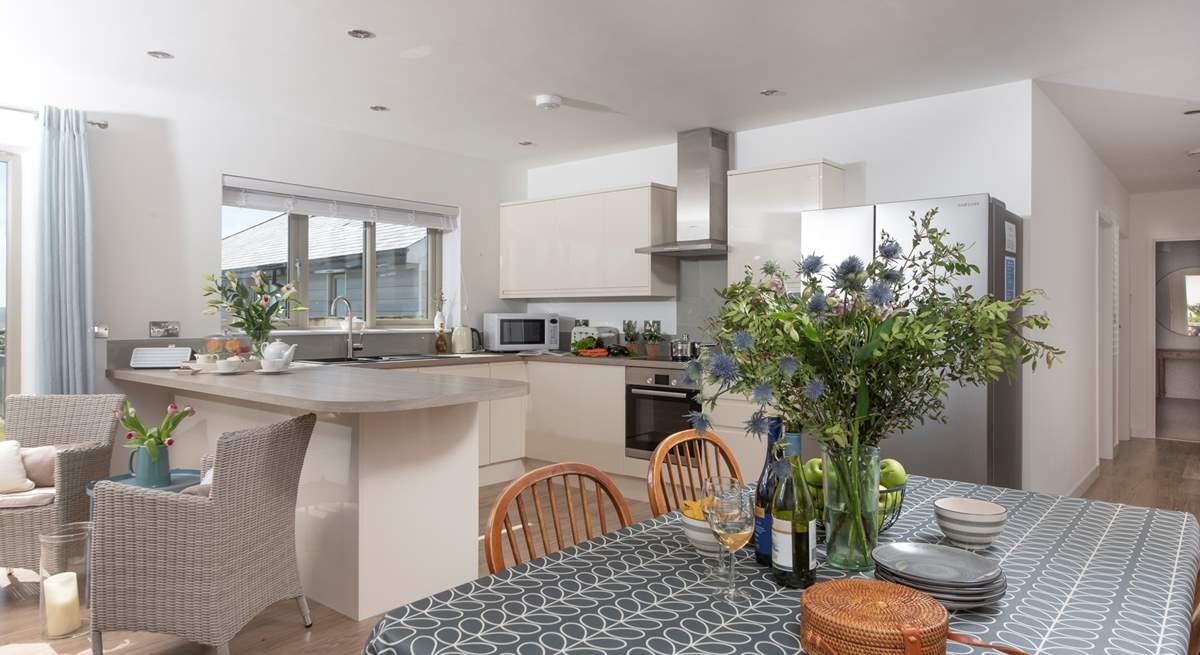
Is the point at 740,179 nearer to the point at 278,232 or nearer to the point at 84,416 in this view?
the point at 278,232

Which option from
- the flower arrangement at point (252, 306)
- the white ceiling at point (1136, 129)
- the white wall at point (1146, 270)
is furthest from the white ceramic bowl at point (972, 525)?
the white wall at point (1146, 270)

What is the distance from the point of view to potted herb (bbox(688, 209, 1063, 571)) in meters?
1.21

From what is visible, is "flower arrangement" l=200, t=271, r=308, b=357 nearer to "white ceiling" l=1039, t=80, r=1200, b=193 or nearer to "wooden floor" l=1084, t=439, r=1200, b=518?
"white ceiling" l=1039, t=80, r=1200, b=193

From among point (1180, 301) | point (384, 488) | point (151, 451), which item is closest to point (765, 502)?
point (384, 488)

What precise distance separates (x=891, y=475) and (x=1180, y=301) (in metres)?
7.98

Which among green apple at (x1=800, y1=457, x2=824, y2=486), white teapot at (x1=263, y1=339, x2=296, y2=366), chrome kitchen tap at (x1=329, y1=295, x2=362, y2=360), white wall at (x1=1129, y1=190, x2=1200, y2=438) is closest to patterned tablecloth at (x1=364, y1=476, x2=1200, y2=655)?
green apple at (x1=800, y1=457, x2=824, y2=486)

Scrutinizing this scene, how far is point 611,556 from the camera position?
1393 millimetres

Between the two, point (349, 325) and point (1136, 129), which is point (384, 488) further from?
point (1136, 129)

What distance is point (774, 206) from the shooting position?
14.5 ft

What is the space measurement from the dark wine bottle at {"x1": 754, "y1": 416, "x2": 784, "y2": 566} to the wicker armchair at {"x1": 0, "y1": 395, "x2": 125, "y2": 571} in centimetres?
289

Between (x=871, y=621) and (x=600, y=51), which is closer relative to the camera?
(x=871, y=621)

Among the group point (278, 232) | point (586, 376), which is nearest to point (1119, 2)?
point (586, 376)

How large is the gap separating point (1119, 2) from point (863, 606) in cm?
293

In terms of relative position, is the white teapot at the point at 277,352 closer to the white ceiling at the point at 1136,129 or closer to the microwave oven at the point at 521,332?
the microwave oven at the point at 521,332
